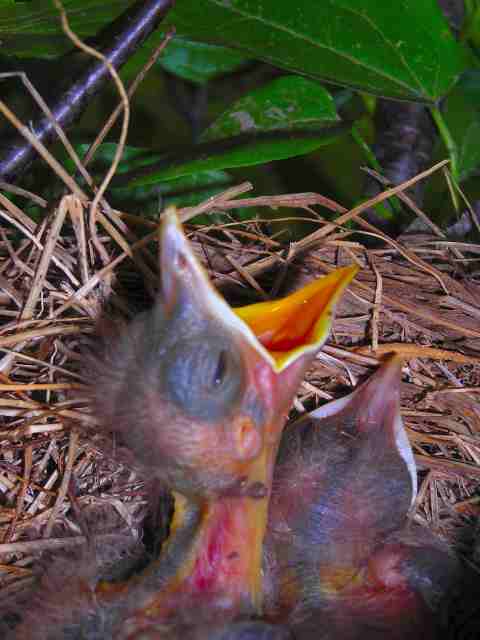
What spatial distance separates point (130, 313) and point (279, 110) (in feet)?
1.24

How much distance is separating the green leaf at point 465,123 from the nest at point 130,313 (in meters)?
0.27

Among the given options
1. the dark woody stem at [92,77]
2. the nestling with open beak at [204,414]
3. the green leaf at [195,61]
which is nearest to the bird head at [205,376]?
the nestling with open beak at [204,414]

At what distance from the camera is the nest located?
0.84m

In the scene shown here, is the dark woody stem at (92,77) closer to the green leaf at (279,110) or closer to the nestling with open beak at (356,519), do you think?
the green leaf at (279,110)

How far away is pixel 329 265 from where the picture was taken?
946 millimetres

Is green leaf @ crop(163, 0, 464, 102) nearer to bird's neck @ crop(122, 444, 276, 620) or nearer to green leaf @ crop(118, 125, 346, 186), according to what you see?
green leaf @ crop(118, 125, 346, 186)

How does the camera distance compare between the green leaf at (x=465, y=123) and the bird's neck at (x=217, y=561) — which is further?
the green leaf at (x=465, y=123)

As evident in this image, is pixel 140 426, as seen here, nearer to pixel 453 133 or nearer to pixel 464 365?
pixel 464 365

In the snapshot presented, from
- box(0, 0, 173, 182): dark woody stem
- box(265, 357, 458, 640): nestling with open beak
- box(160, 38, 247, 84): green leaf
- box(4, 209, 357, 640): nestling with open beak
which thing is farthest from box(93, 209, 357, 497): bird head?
box(160, 38, 247, 84): green leaf

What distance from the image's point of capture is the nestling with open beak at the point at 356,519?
2.86 ft

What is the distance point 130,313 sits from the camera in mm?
870

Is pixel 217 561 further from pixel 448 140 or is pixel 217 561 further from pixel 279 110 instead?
pixel 448 140

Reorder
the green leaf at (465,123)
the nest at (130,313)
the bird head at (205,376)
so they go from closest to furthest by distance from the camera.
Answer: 1. the bird head at (205,376)
2. the nest at (130,313)
3. the green leaf at (465,123)

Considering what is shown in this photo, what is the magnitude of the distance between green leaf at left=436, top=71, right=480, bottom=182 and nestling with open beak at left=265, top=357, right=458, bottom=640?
17.8 inches
